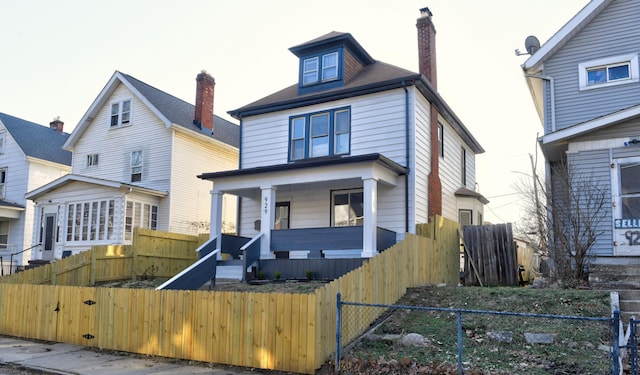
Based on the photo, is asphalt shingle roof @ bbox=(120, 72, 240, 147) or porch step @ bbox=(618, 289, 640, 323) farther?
asphalt shingle roof @ bbox=(120, 72, 240, 147)

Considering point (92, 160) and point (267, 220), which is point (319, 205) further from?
point (92, 160)

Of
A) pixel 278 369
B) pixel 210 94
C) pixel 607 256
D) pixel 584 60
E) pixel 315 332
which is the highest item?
pixel 210 94

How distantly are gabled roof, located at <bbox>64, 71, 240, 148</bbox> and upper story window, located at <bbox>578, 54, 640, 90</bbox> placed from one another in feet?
56.1

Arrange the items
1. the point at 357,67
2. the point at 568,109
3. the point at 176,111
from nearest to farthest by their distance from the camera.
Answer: the point at 568,109 < the point at 357,67 < the point at 176,111

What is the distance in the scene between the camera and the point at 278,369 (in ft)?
31.1

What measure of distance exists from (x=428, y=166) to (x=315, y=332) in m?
10.9

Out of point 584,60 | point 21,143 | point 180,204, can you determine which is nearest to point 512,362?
point 584,60

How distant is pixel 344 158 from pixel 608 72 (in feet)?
27.4

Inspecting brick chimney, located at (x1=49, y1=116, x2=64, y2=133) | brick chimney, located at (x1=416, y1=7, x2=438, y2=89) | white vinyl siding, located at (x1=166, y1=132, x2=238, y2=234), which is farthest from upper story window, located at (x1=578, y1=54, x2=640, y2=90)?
brick chimney, located at (x1=49, y1=116, x2=64, y2=133)

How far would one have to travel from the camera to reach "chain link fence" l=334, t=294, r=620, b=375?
8312mm

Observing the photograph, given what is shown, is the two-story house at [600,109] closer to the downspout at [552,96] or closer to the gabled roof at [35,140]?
the downspout at [552,96]

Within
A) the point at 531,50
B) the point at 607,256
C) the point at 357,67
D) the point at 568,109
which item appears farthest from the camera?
the point at 357,67

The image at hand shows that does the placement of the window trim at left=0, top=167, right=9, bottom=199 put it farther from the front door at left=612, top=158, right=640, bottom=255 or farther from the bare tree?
the front door at left=612, top=158, right=640, bottom=255

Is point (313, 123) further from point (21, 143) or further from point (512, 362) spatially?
point (21, 143)
